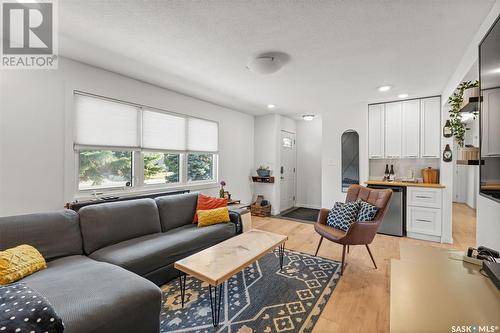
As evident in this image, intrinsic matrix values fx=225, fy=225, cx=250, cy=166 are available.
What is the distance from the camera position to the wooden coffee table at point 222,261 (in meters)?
1.68

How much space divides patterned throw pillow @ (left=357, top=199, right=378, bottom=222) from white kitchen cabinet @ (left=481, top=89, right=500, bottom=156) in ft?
5.18

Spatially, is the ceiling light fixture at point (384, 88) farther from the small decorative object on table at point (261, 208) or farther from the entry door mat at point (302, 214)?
the small decorative object on table at point (261, 208)

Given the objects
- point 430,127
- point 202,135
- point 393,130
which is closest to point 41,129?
point 202,135

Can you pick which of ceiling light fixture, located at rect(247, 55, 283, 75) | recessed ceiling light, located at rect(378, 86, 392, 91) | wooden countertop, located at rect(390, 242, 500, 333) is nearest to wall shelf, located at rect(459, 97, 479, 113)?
wooden countertop, located at rect(390, 242, 500, 333)

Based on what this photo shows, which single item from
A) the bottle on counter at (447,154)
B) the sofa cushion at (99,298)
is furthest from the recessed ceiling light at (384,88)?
the sofa cushion at (99,298)

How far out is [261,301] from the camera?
2000 millimetres

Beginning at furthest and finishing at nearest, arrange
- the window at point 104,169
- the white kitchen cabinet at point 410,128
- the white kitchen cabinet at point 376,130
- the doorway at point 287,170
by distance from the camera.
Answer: the doorway at point 287,170 < the white kitchen cabinet at point 376,130 < the white kitchen cabinet at point 410,128 < the window at point 104,169

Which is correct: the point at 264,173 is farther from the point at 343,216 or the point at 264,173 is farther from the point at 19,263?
the point at 19,263

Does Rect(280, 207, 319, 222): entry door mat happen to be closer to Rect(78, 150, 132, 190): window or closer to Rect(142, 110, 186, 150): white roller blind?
Rect(142, 110, 186, 150): white roller blind

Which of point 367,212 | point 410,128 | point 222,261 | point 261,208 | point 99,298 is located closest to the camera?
point 99,298

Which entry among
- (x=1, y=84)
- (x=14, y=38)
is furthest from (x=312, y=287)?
(x=14, y=38)

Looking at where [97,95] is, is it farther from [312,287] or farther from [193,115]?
[312,287]

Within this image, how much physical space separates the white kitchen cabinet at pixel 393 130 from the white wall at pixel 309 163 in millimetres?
1899

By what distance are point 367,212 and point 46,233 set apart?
10.7 feet
